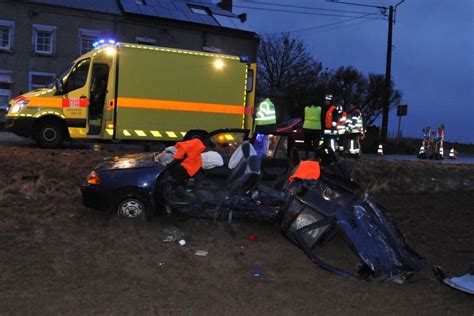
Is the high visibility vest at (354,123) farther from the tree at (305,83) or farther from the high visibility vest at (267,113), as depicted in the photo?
the tree at (305,83)

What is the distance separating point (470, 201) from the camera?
31.1 feet

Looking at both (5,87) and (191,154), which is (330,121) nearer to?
(191,154)

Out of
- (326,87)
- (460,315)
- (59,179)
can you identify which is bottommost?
(460,315)

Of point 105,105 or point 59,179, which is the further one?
point 105,105

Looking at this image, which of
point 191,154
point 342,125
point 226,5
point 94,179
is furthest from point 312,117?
point 226,5

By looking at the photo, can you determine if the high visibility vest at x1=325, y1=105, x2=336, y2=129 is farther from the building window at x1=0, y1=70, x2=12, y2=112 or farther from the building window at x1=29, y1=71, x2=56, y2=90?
the building window at x1=0, y1=70, x2=12, y2=112

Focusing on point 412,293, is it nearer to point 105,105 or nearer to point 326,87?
point 105,105

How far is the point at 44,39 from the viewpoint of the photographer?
100 ft

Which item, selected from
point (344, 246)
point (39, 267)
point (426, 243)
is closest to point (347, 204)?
point (344, 246)

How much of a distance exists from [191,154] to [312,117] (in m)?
7.79

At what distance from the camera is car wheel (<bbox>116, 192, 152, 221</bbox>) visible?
6625 mm

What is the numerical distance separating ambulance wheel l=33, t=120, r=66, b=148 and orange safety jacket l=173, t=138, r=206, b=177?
7.89m

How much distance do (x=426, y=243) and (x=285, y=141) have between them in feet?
8.40

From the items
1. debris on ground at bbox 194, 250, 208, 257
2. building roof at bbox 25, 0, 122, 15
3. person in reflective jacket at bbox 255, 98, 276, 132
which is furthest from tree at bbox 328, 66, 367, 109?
debris on ground at bbox 194, 250, 208, 257
